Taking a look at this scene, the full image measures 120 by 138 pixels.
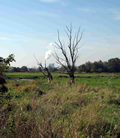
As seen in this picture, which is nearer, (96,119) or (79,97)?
(96,119)

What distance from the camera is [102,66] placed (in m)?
93.3

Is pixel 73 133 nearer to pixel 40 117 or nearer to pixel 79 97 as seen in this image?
pixel 40 117

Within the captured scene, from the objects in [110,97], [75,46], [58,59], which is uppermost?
[75,46]

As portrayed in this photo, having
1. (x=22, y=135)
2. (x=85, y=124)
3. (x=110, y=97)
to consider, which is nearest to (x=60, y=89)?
(x=110, y=97)

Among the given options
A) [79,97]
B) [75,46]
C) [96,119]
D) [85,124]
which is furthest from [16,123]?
[75,46]

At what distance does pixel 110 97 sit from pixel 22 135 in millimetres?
7548

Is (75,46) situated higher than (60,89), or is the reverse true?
(75,46)

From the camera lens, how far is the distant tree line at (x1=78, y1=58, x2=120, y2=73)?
92562 mm

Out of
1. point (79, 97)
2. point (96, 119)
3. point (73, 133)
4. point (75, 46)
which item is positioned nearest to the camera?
point (73, 133)

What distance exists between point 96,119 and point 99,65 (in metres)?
89.5

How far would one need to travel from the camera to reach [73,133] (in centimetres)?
363

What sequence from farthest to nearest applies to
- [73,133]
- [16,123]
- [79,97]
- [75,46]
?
[75,46] < [79,97] < [16,123] < [73,133]

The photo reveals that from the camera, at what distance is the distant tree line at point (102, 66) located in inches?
3644

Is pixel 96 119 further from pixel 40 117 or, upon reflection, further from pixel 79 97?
pixel 79 97
